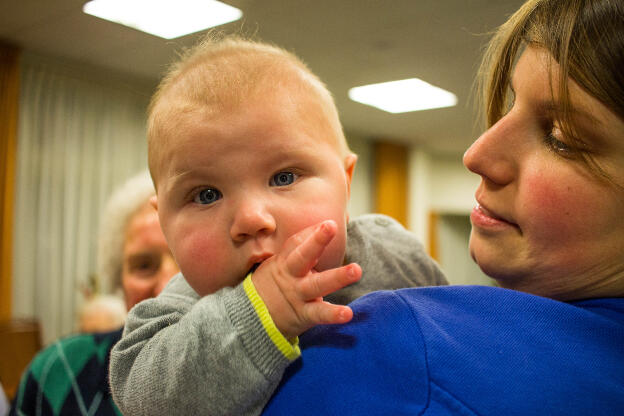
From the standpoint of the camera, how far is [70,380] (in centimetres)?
133

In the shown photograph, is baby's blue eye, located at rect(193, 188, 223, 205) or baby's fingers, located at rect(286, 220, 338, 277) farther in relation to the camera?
baby's blue eye, located at rect(193, 188, 223, 205)

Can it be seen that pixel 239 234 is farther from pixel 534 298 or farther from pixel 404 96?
pixel 404 96

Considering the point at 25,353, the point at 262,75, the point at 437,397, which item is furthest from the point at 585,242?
the point at 25,353

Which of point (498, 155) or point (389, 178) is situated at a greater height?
point (498, 155)

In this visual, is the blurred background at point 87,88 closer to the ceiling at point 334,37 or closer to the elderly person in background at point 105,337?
the ceiling at point 334,37

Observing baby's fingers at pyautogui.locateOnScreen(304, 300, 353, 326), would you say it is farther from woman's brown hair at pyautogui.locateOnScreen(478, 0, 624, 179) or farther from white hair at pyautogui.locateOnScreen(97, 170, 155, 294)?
white hair at pyautogui.locateOnScreen(97, 170, 155, 294)

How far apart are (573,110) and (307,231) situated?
35 cm

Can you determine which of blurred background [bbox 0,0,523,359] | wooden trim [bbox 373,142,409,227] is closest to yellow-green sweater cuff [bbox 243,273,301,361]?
blurred background [bbox 0,0,523,359]

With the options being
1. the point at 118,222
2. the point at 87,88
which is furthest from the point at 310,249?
the point at 87,88

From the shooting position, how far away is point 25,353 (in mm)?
3783

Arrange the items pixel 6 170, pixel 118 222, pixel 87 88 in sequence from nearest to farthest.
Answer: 1. pixel 118 222
2. pixel 6 170
3. pixel 87 88

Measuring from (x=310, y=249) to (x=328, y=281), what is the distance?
44 millimetres

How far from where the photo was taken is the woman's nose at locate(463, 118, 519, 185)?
69 cm

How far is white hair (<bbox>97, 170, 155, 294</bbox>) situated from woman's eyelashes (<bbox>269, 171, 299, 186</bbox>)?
1.11 m
